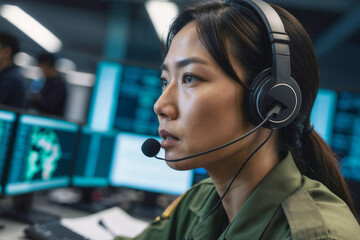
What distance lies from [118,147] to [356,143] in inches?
55.7

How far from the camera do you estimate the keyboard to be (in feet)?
3.26

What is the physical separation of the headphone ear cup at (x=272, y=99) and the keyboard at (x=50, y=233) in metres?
0.69

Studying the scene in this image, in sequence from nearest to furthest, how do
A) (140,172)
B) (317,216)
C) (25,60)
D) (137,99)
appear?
(317,216) → (140,172) → (137,99) → (25,60)

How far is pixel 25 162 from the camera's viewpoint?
3.88ft

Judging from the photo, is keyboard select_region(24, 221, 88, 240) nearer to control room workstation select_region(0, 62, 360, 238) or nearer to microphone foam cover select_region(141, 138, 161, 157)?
control room workstation select_region(0, 62, 360, 238)

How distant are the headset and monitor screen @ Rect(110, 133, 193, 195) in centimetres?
106

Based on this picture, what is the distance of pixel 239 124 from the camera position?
0.65 metres

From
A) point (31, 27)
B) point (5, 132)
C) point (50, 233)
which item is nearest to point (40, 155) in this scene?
point (5, 132)

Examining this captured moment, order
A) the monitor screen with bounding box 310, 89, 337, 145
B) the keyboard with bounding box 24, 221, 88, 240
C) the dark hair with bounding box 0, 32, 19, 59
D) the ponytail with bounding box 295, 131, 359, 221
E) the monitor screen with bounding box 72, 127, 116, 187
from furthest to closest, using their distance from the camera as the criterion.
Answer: the dark hair with bounding box 0, 32, 19, 59, the monitor screen with bounding box 310, 89, 337, 145, the monitor screen with bounding box 72, 127, 116, 187, the keyboard with bounding box 24, 221, 88, 240, the ponytail with bounding box 295, 131, 359, 221

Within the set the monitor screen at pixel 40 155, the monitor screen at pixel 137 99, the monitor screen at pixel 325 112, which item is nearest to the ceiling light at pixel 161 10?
the monitor screen at pixel 137 99

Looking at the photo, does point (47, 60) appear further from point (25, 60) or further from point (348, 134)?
point (25, 60)

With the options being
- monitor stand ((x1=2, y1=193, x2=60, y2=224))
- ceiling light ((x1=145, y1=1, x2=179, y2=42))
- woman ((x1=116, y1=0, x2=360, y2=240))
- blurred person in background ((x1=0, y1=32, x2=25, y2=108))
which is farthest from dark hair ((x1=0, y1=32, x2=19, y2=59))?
woman ((x1=116, y1=0, x2=360, y2=240))

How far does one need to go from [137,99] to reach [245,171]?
1.58 m

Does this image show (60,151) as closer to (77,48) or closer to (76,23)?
(76,23)
